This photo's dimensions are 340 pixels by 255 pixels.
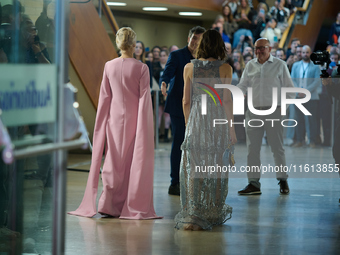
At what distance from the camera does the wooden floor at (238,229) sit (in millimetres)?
3663

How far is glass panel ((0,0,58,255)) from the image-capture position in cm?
209

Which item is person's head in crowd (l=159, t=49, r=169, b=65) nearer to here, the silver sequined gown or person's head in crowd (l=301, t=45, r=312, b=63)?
person's head in crowd (l=301, t=45, r=312, b=63)

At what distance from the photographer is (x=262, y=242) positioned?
3848 millimetres

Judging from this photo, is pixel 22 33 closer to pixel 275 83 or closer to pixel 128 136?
pixel 128 136

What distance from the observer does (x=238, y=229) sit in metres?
4.23

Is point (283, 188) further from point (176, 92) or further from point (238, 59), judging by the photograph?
point (238, 59)

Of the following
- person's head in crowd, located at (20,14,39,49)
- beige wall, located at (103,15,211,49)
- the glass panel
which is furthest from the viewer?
beige wall, located at (103,15,211,49)

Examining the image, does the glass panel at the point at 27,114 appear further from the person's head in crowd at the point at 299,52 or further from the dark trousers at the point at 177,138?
the person's head in crowd at the point at 299,52

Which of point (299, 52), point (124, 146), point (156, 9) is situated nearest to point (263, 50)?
point (124, 146)

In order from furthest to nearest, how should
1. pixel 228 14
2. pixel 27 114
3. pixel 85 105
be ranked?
pixel 228 14 → pixel 85 105 → pixel 27 114

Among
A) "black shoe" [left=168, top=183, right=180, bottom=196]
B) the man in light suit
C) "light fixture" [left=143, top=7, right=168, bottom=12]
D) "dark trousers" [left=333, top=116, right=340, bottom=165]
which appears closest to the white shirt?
"dark trousers" [left=333, top=116, right=340, bottom=165]

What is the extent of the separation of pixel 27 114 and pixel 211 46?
2.41m

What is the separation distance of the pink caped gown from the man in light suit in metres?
5.60

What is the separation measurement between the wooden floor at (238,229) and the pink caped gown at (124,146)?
17 centimetres
